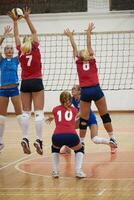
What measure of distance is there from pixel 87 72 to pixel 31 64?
3.81ft

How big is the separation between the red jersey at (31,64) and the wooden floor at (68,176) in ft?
4.75

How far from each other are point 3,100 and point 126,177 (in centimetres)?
285

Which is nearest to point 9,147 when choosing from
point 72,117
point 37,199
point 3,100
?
point 3,100

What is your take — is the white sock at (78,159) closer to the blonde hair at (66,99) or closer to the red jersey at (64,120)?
the red jersey at (64,120)

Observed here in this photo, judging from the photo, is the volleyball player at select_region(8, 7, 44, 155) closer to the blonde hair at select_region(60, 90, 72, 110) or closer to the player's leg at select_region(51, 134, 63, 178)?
the player's leg at select_region(51, 134, 63, 178)

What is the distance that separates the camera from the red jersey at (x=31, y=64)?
8203 mm

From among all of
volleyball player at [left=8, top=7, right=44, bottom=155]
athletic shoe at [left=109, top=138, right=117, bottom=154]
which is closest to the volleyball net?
athletic shoe at [left=109, top=138, right=117, bottom=154]

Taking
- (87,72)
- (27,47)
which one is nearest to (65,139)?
(27,47)

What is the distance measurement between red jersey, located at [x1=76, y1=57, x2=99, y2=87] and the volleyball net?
8.95m

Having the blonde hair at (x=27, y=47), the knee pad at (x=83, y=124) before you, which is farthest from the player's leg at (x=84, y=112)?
the blonde hair at (x=27, y=47)

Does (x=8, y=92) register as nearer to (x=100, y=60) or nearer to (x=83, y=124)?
(x=83, y=124)

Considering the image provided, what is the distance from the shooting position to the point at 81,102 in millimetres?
9055

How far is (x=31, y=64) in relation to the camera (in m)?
8.20

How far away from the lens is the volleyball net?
18.0m
